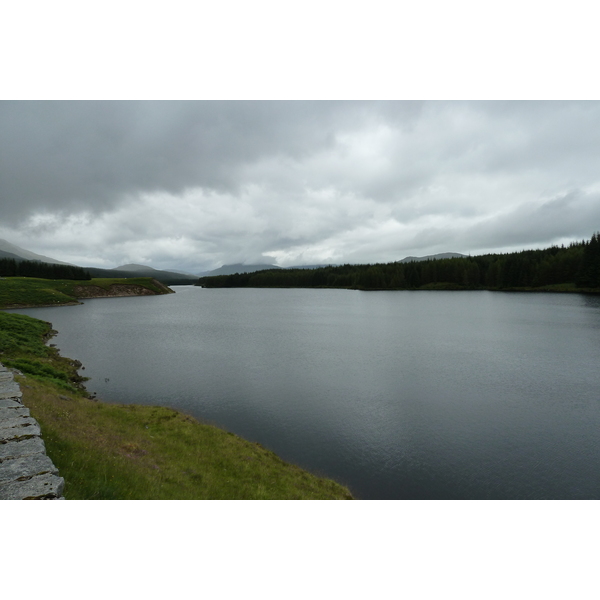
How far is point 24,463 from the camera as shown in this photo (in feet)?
30.7

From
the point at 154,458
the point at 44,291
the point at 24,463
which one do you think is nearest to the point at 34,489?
the point at 24,463

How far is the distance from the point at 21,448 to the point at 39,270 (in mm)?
223011

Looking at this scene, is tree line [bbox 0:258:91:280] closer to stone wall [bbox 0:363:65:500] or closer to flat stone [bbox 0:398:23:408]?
flat stone [bbox 0:398:23:408]

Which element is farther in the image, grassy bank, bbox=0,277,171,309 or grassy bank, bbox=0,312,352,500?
grassy bank, bbox=0,277,171,309

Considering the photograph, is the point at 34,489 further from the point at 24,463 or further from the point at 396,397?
the point at 396,397

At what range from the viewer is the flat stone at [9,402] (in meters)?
14.2

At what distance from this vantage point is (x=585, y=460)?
18422 mm

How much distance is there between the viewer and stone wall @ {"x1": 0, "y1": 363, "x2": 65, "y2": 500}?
8.10m

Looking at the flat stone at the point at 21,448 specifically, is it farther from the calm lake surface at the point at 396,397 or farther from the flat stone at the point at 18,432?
the calm lake surface at the point at 396,397

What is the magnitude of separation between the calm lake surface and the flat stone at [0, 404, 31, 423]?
11946 mm

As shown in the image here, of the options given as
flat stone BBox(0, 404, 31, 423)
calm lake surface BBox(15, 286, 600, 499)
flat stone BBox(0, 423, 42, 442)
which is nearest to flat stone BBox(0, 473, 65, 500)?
flat stone BBox(0, 423, 42, 442)

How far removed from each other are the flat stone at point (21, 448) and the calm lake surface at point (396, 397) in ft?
39.8

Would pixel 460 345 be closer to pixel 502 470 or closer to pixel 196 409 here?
pixel 502 470

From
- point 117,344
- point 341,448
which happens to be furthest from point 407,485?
point 117,344
